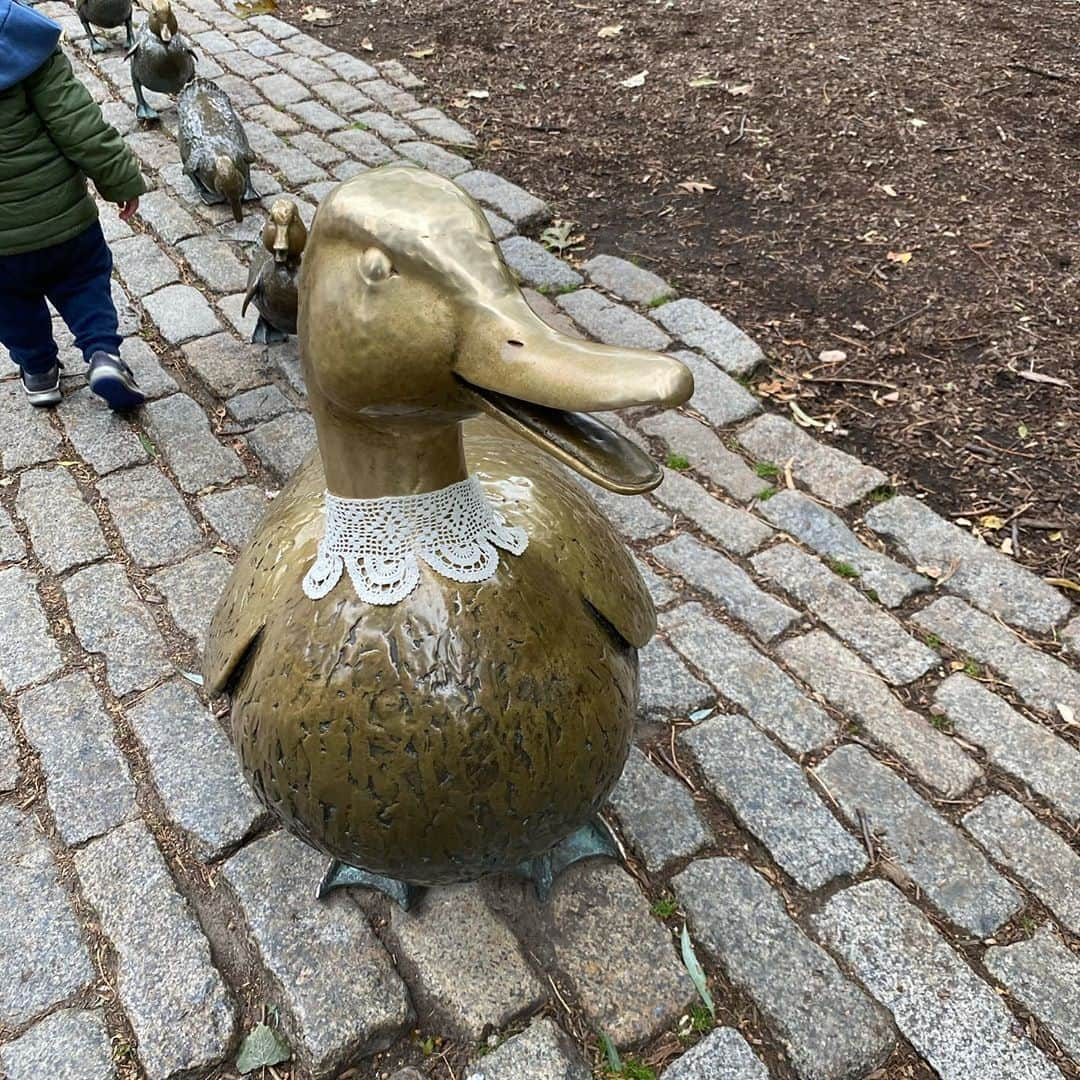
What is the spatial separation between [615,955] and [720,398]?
6.81ft

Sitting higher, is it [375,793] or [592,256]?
[375,793]

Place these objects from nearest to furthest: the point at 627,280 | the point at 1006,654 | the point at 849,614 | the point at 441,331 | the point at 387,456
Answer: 1. the point at 441,331
2. the point at 387,456
3. the point at 1006,654
4. the point at 849,614
5. the point at 627,280

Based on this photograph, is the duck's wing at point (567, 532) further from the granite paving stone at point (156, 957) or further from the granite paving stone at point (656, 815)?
the granite paving stone at point (156, 957)

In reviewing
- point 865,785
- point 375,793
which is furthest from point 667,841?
point 375,793

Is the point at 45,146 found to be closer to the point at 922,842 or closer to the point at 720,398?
the point at 720,398

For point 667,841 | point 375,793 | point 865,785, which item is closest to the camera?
point 375,793

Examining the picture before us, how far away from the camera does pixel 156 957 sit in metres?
2.01

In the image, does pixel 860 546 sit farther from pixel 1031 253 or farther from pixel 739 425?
pixel 1031 253

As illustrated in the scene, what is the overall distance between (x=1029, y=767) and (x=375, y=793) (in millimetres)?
1675

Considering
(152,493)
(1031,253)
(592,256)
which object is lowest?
(152,493)

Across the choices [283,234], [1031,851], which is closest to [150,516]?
[283,234]

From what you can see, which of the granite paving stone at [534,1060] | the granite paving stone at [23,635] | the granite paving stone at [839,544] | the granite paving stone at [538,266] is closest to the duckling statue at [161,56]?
the granite paving stone at [538,266]

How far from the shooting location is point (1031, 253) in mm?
4230

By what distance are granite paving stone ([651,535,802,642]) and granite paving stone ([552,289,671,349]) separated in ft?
3.35
